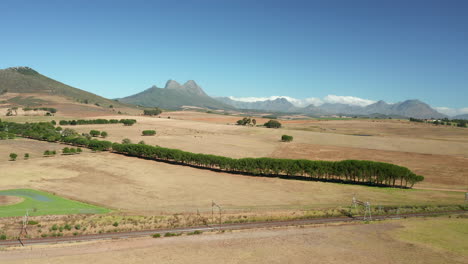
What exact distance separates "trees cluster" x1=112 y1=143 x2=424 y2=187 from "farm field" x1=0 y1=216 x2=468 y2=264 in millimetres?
27221

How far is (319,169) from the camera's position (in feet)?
254

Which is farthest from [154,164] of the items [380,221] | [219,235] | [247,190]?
[380,221]

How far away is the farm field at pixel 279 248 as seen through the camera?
35938 millimetres

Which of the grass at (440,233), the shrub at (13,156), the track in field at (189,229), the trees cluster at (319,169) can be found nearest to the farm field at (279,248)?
the grass at (440,233)

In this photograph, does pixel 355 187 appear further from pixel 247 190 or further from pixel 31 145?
pixel 31 145

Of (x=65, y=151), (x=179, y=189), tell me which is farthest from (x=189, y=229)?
(x=65, y=151)

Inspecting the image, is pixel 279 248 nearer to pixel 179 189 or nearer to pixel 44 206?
pixel 179 189

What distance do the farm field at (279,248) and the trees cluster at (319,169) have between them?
89.3ft

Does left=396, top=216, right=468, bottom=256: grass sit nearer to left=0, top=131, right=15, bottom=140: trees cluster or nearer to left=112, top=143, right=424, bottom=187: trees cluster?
left=112, top=143, right=424, bottom=187: trees cluster

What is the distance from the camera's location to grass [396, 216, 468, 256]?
133ft

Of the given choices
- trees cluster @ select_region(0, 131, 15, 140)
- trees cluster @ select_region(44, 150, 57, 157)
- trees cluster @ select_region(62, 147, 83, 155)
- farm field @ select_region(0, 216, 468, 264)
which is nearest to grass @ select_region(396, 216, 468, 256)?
farm field @ select_region(0, 216, 468, 264)

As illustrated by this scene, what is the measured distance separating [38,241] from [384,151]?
354ft

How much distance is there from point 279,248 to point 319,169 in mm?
41578

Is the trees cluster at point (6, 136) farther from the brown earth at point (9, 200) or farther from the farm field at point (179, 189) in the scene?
the brown earth at point (9, 200)
